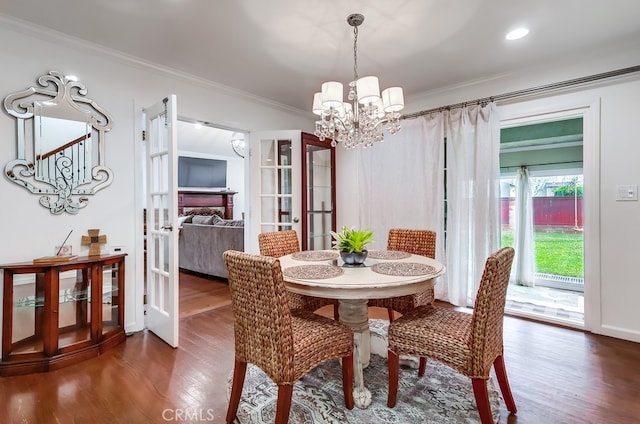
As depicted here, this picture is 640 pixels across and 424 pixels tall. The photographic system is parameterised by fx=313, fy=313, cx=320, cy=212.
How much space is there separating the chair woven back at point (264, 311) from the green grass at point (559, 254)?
4648 millimetres

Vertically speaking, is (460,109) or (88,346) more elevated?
(460,109)

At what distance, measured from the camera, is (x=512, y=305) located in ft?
11.4

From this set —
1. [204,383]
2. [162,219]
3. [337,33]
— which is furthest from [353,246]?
[162,219]

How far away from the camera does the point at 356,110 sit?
2.25 m

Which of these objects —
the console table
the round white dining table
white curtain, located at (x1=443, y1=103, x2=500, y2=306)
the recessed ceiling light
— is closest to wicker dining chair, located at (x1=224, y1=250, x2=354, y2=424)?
the round white dining table

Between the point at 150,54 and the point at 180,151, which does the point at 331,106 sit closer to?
the point at 150,54

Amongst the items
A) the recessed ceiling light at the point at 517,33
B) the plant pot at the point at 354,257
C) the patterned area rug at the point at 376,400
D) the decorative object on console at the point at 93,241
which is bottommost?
the patterned area rug at the point at 376,400

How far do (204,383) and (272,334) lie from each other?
0.92 m

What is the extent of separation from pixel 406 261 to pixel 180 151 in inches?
251

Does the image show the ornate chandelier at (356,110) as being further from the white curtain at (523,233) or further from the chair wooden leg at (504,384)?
the white curtain at (523,233)

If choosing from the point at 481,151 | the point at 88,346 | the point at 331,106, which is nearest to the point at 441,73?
the point at 481,151

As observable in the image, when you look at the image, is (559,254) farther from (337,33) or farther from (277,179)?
(337,33)

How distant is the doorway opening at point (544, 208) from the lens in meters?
4.25

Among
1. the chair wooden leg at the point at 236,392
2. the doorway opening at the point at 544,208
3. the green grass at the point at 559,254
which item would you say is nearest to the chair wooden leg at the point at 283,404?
the chair wooden leg at the point at 236,392
